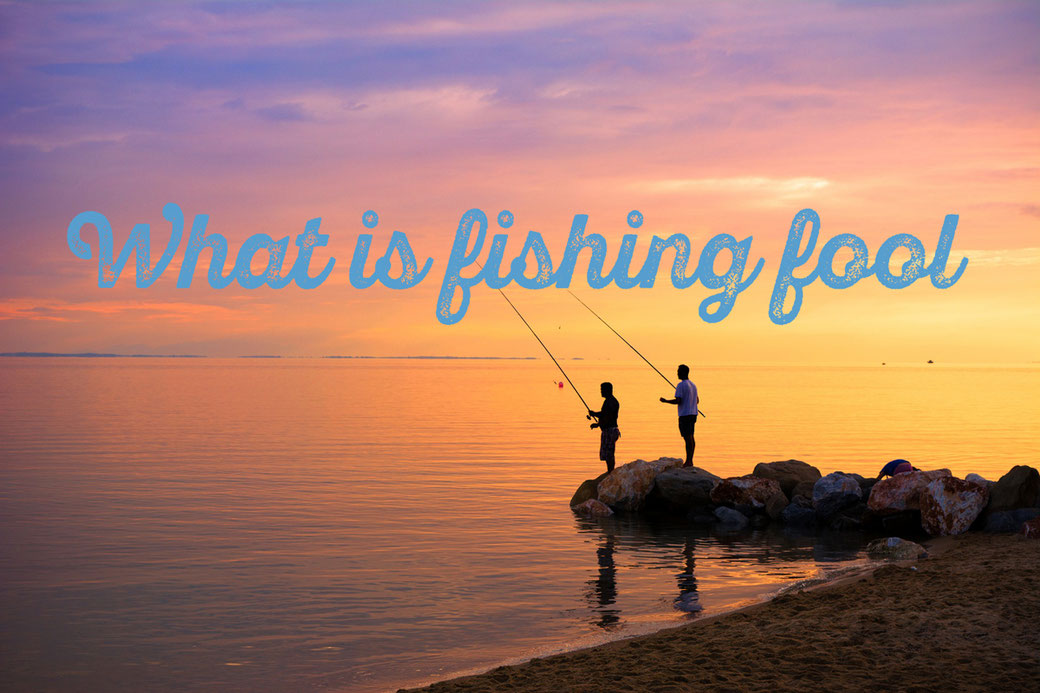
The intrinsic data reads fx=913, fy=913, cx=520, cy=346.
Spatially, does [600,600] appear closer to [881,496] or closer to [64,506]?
[881,496]

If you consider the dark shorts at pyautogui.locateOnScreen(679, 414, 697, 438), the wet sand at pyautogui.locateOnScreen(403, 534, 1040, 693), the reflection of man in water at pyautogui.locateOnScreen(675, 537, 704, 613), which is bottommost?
the reflection of man in water at pyautogui.locateOnScreen(675, 537, 704, 613)

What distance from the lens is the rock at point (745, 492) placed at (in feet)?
58.3

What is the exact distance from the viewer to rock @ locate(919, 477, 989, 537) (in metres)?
15.0

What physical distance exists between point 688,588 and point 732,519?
223 inches

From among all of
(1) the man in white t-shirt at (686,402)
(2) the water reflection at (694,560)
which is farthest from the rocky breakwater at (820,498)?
(1) the man in white t-shirt at (686,402)

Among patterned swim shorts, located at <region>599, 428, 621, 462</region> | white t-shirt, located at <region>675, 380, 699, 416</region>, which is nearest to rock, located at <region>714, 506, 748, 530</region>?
white t-shirt, located at <region>675, 380, 699, 416</region>

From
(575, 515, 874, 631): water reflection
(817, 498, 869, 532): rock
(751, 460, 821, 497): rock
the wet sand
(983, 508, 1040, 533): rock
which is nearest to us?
the wet sand

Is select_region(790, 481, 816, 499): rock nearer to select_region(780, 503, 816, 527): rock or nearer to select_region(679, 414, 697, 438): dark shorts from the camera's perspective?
select_region(780, 503, 816, 527): rock

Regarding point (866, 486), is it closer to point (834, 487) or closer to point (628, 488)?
point (834, 487)

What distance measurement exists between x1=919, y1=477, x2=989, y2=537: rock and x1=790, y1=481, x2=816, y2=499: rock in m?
2.71

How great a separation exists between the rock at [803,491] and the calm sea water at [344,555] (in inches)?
74.5

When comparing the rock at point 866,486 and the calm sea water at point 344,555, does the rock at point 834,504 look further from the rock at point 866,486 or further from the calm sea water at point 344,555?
the calm sea water at point 344,555

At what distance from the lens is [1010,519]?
14.5m

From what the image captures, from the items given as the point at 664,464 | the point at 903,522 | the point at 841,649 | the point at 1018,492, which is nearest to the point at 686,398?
the point at 664,464
